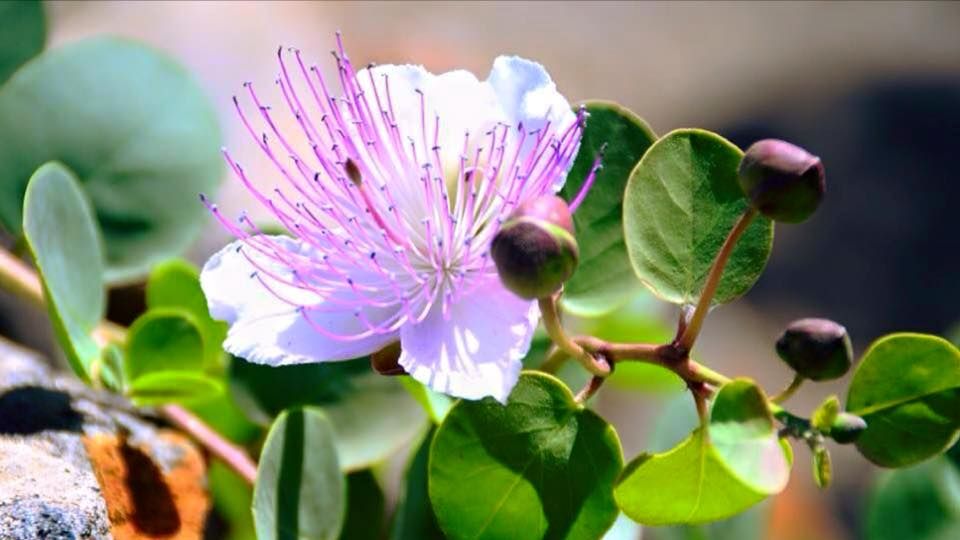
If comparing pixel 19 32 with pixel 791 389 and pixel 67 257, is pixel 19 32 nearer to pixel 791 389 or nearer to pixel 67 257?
pixel 67 257

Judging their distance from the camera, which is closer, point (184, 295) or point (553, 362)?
point (553, 362)

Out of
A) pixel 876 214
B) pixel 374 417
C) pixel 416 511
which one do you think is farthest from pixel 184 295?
pixel 876 214

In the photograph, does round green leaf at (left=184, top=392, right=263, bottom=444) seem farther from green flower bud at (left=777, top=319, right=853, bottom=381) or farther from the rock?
green flower bud at (left=777, top=319, right=853, bottom=381)

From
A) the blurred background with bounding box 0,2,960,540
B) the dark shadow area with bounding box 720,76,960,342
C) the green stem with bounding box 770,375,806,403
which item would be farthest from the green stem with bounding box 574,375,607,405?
the dark shadow area with bounding box 720,76,960,342

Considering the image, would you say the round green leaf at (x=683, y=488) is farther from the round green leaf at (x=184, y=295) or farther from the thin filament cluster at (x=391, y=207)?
the round green leaf at (x=184, y=295)

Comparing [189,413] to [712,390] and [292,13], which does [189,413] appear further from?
[292,13]

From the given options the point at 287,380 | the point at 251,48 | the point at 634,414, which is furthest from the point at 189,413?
the point at 634,414

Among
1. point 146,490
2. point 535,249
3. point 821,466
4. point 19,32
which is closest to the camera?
point 535,249
